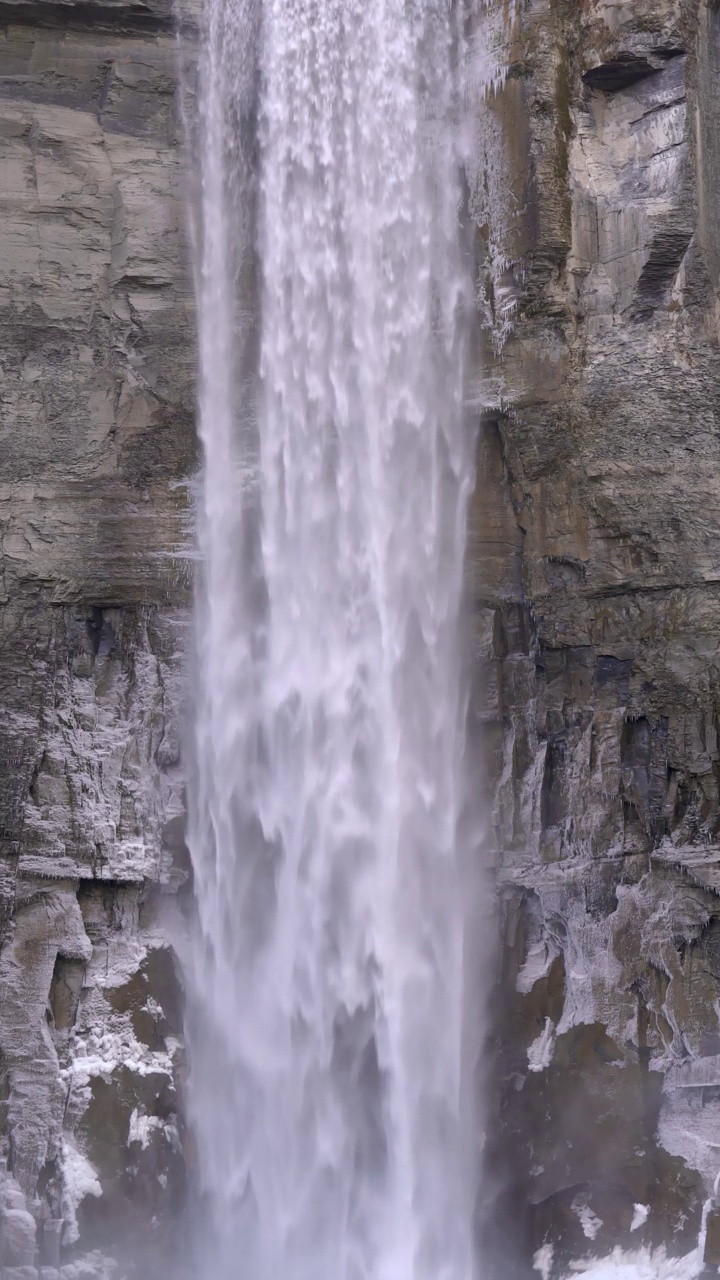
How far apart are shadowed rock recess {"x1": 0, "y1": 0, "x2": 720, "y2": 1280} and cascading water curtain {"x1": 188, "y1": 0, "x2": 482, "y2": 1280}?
0.35 metres

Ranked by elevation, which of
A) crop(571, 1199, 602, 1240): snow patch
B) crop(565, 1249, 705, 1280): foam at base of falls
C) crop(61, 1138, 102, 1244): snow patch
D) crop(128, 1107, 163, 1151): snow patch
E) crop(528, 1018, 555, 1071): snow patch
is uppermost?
crop(528, 1018, 555, 1071): snow patch

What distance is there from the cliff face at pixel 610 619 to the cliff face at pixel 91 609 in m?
3.13

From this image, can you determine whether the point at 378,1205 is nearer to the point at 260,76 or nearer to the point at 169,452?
the point at 169,452

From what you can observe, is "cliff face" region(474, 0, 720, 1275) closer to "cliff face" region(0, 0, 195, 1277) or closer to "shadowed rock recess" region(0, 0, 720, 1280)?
"shadowed rock recess" region(0, 0, 720, 1280)

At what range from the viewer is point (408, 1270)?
12797 mm

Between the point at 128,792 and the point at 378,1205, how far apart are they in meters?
4.25

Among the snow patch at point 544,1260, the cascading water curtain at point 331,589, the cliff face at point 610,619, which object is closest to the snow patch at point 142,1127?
the cascading water curtain at point 331,589

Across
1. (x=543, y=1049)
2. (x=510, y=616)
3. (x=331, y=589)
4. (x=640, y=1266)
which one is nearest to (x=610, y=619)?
(x=510, y=616)

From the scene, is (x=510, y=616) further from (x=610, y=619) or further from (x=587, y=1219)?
(x=587, y=1219)

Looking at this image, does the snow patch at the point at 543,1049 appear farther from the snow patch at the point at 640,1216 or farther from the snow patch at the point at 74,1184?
the snow patch at the point at 74,1184

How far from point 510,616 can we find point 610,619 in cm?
105

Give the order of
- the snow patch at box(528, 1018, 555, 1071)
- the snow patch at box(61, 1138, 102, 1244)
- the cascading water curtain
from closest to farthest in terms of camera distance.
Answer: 1. the snow patch at box(61, 1138, 102, 1244)
2. the snow patch at box(528, 1018, 555, 1071)
3. the cascading water curtain

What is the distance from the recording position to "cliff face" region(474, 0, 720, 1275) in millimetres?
13172

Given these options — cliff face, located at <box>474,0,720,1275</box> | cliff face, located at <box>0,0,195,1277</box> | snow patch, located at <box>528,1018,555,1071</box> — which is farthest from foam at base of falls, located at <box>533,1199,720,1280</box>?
cliff face, located at <box>0,0,195,1277</box>
